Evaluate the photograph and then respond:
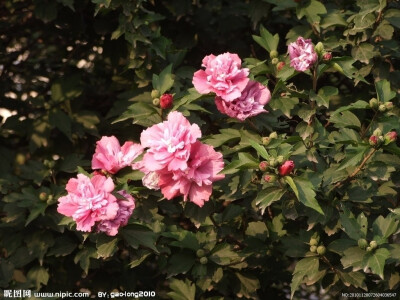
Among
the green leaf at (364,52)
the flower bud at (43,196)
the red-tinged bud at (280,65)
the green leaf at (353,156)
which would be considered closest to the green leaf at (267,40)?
the red-tinged bud at (280,65)

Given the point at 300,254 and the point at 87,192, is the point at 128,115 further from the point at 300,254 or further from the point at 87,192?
the point at 300,254

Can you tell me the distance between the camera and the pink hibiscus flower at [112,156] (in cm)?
303

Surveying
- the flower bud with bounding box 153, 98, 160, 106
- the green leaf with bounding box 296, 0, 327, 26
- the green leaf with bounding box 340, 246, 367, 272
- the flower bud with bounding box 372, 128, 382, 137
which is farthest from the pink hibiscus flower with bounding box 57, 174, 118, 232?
the green leaf with bounding box 296, 0, 327, 26

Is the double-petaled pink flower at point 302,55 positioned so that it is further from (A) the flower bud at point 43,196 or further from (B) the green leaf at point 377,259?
(A) the flower bud at point 43,196

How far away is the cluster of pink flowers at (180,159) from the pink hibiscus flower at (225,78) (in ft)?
0.62

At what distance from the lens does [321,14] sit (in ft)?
12.1

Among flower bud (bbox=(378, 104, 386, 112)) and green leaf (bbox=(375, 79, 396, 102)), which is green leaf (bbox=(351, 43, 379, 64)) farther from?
flower bud (bbox=(378, 104, 386, 112))

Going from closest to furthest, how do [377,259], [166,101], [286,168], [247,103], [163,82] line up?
[286,168]
[377,259]
[247,103]
[166,101]
[163,82]

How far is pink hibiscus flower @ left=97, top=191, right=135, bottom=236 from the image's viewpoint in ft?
9.29

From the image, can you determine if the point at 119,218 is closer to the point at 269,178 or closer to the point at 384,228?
the point at 269,178

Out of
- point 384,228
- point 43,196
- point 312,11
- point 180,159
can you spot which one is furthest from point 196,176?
point 312,11

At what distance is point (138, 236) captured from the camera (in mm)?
2975

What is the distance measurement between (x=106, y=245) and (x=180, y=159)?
1.64ft

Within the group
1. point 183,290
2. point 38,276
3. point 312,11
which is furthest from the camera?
point 38,276
